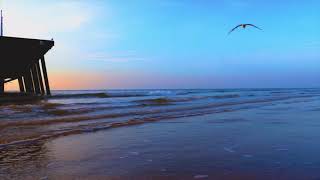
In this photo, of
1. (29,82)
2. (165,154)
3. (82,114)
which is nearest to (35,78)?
(29,82)

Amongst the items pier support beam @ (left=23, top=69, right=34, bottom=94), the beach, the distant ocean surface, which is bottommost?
the beach

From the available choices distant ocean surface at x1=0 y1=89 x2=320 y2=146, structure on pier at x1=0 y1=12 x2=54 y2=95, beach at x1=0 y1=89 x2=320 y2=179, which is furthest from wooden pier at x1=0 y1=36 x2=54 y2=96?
beach at x1=0 y1=89 x2=320 y2=179

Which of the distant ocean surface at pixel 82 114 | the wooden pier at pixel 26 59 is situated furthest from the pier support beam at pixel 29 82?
the distant ocean surface at pixel 82 114

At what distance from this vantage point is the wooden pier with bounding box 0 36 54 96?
23391 mm

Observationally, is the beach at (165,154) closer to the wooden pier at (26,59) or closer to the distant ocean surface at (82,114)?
the distant ocean surface at (82,114)

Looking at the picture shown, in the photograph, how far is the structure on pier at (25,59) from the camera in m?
23.4

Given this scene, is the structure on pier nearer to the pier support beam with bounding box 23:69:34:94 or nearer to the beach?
the pier support beam with bounding box 23:69:34:94

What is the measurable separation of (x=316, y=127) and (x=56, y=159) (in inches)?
226

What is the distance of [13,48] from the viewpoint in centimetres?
2359

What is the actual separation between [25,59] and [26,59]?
0.11m

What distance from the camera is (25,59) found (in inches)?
1032

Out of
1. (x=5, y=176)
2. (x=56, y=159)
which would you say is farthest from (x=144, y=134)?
(x=5, y=176)

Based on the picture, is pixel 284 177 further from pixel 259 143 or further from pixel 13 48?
pixel 13 48

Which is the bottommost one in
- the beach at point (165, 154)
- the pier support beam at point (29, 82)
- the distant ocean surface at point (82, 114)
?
the beach at point (165, 154)
